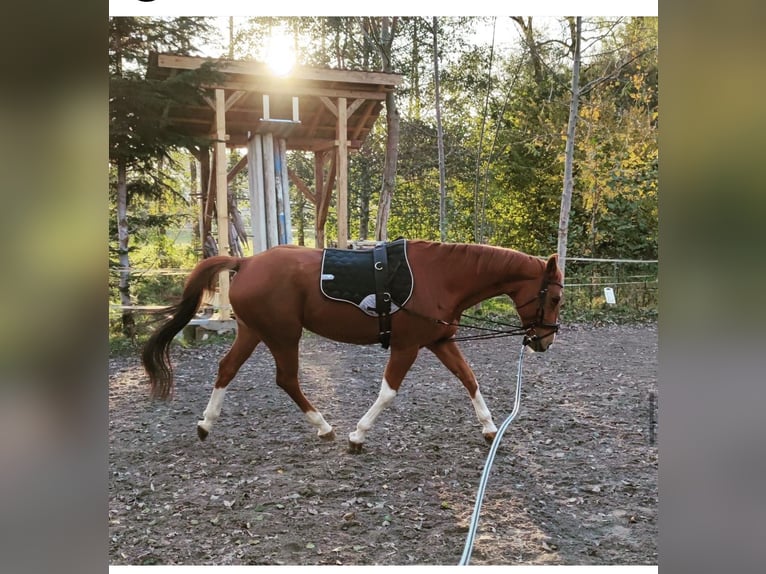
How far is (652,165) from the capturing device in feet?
10.6

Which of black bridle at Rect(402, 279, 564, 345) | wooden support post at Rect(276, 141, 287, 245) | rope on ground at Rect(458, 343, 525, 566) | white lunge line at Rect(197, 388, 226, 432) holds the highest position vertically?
wooden support post at Rect(276, 141, 287, 245)

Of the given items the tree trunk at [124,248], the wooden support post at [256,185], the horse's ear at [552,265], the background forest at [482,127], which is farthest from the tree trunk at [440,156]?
the tree trunk at [124,248]

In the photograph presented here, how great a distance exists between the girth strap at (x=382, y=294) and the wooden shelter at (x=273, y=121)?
1.72ft

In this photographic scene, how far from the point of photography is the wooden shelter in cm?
322

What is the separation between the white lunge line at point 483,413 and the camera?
9.79ft

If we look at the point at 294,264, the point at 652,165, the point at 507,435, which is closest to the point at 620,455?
the point at 507,435

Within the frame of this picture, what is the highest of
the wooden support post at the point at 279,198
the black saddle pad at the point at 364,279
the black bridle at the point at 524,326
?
the wooden support post at the point at 279,198

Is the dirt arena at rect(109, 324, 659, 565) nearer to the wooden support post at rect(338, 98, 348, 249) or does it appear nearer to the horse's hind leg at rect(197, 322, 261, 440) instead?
the horse's hind leg at rect(197, 322, 261, 440)

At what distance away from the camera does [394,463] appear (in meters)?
2.89

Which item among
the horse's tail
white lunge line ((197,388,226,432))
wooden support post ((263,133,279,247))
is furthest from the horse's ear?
white lunge line ((197,388,226,432))

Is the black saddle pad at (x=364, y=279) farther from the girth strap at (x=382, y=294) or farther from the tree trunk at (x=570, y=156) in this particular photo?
the tree trunk at (x=570, y=156)
